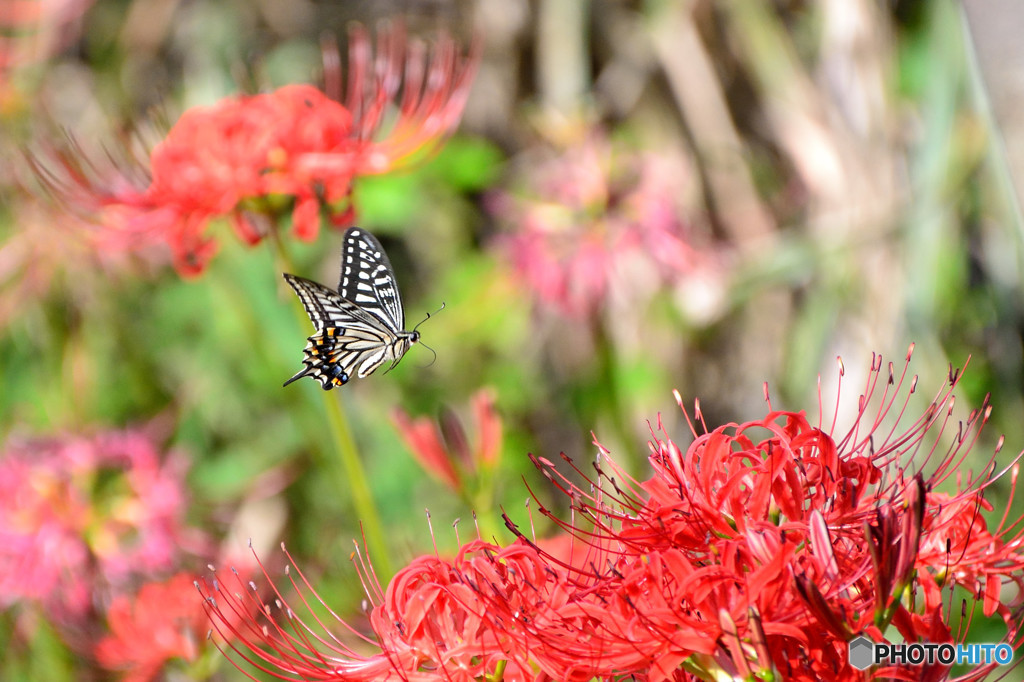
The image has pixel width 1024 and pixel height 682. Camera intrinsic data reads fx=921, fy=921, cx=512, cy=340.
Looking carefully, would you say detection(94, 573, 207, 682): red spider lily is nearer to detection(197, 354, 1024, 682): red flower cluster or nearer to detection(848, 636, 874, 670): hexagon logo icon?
detection(197, 354, 1024, 682): red flower cluster

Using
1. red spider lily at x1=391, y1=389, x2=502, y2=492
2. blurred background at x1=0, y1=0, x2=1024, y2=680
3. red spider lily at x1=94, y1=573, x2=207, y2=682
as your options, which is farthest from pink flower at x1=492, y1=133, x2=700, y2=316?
red spider lily at x1=94, y1=573, x2=207, y2=682

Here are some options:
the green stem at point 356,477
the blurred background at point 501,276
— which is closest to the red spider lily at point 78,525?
the blurred background at point 501,276

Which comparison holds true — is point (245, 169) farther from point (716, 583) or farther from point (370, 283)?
point (716, 583)

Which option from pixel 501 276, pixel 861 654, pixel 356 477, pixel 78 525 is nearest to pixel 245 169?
pixel 356 477

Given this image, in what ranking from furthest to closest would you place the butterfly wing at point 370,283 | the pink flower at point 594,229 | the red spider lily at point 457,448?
the pink flower at point 594,229
the butterfly wing at point 370,283
the red spider lily at point 457,448

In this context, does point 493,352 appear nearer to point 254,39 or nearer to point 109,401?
point 109,401

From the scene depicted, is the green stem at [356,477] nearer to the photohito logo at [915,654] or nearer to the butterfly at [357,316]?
the butterfly at [357,316]
